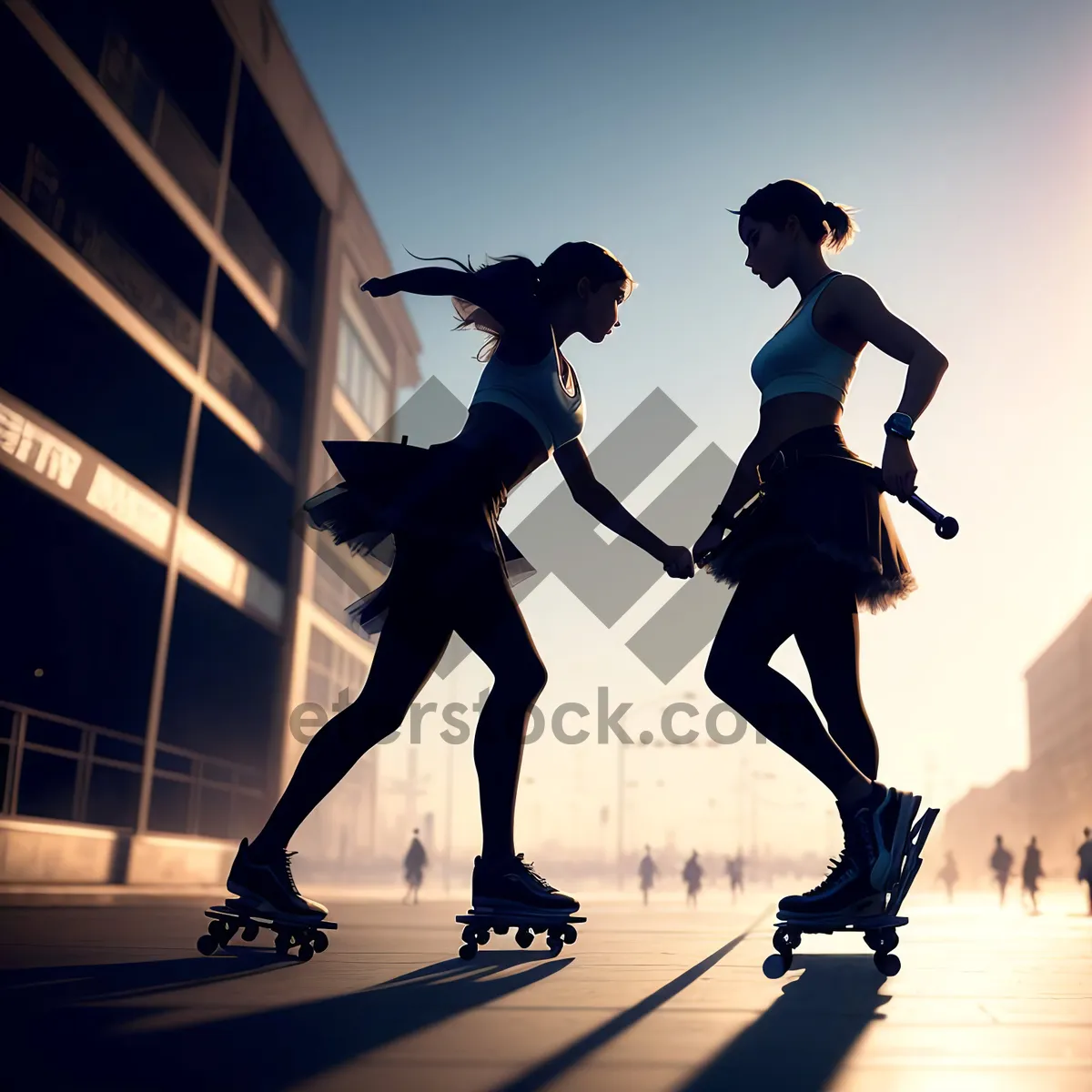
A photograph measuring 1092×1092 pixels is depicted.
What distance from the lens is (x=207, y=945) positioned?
10.5 ft

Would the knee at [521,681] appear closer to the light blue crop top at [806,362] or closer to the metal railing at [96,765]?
the light blue crop top at [806,362]

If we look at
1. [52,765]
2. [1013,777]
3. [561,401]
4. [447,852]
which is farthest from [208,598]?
[1013,777]

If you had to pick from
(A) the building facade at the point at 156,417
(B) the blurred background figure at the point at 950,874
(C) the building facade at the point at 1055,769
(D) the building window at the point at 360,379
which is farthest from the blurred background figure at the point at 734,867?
(C) the building facade at the point at 1055,769

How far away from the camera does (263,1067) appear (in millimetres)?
1499

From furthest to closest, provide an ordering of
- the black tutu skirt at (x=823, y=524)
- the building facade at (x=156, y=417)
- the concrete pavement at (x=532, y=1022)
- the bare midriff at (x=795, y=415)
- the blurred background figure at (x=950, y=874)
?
1. the blurred background figure at (x=950, y=874)
2. the building facade at (x=156, y=417)
3. the bare midriff at (x=795, y=415)
4. the black tutu skirt at (x=823, y=524)
5. the concrete pavement at (x=532, y=1022)

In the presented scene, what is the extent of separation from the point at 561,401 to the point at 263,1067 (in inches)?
99.2

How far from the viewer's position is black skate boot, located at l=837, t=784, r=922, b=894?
276 cm

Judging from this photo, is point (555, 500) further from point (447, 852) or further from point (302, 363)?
point (447, 852)

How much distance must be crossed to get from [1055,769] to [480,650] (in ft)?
301

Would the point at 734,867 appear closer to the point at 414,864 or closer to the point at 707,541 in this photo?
the point at 414,864

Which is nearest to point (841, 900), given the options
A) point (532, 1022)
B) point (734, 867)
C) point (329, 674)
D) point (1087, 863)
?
point (532, 1022)

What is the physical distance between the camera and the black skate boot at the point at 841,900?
8.96ft

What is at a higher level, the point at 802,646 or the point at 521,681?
the point at 802,646

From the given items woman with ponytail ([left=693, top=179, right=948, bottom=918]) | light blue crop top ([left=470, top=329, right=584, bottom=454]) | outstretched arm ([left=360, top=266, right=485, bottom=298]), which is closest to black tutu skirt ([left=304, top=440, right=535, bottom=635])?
light blue crop top ([left=470, top=329, right=584, bottom=454])
